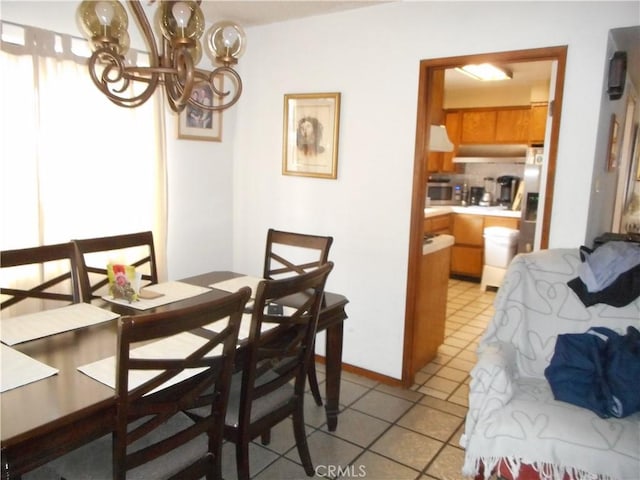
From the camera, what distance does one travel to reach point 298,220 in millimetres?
3312

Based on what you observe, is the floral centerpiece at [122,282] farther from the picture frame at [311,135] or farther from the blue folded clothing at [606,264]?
the blue folded clothing at [606,264]

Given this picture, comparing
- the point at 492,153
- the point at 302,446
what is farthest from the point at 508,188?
the point at 302,446

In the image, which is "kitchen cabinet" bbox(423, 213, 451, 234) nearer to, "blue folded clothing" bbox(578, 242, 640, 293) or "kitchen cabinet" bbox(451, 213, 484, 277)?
"kitchen cabinet" bbox(451, 213, 484, 277)

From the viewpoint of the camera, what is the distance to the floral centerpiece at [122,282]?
2023 millimetres

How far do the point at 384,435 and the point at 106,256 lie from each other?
6.12 ft

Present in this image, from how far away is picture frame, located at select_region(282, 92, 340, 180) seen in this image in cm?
306

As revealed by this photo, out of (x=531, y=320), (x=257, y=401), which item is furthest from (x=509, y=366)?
(x=257, y=401)

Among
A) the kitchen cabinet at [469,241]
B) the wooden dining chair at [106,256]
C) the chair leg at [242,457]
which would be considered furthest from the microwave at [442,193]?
the chair leg at [242,457]

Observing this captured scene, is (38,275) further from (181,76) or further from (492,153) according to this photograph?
(492,153)

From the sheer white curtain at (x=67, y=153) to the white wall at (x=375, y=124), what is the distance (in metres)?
0.81

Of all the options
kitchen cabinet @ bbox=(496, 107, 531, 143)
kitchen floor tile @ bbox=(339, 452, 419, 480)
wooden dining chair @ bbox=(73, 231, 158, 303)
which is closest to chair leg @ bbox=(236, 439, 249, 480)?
kitchen floor tile @ bbox=(339, 452, 419, 480)

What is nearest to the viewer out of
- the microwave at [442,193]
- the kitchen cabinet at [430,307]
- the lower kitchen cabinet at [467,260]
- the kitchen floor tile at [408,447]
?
the kitchen floor tile at [408,447]

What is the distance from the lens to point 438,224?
529cm

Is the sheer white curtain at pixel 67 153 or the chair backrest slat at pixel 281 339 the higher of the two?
the sheer white curtain at pixel 67 153
